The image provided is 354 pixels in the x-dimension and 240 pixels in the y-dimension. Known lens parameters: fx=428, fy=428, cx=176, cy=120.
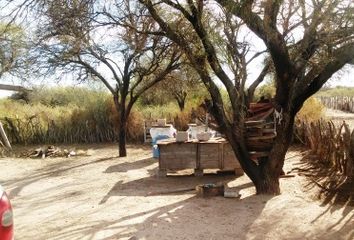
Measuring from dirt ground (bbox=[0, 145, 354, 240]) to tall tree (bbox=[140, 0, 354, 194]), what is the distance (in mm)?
890

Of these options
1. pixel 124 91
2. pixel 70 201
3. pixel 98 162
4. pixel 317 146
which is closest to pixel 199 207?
pixel 70 201

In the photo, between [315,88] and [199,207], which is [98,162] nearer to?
[199,207]

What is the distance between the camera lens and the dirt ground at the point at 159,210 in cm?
524

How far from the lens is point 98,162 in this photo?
12617 millimetres

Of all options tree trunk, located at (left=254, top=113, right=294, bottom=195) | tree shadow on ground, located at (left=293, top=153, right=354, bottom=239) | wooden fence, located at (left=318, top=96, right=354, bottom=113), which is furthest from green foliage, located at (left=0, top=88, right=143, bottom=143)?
wooden fence, located at (left=318, top=96, right=354, bottom=113)

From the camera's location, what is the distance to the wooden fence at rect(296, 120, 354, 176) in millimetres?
7836

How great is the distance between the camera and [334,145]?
9.02 m

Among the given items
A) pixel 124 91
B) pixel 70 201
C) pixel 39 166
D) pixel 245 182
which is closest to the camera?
pixel 70 201

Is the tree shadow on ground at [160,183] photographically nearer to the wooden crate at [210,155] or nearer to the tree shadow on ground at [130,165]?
the wooden crate at [210,155]

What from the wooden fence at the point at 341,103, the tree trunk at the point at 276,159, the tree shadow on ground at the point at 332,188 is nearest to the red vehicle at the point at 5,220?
the tree shadow on ground at the point at 332,188

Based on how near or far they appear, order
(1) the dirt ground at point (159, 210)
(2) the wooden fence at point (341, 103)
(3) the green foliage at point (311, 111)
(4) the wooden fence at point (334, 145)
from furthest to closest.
Result: (2) the wooden fence at point (341, 103)
(3) the green foliage at point (311, 111)
(4) the wooden fence at point (334, 145)
(1) the dirt ground at point (159, 210)

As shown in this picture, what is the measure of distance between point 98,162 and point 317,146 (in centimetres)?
617

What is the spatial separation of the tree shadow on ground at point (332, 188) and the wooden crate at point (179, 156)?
2.38m

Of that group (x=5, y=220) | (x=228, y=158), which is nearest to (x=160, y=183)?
(x=228, y=158)
